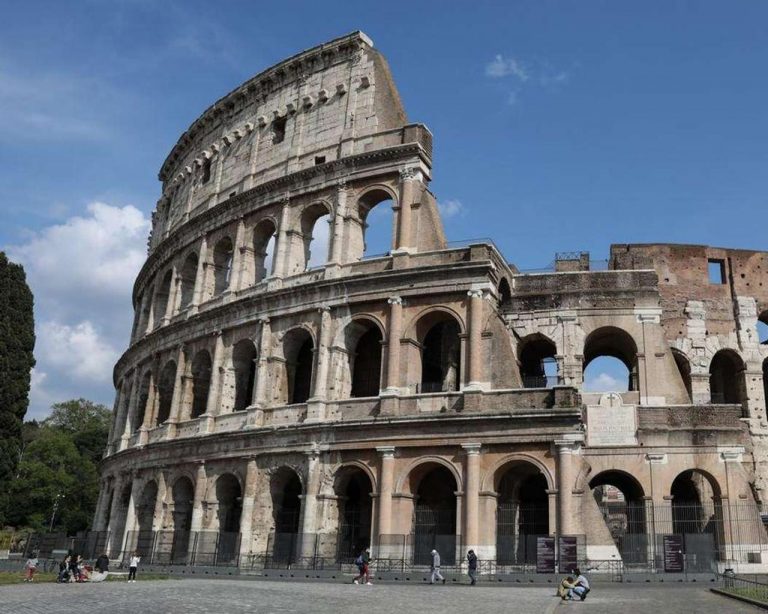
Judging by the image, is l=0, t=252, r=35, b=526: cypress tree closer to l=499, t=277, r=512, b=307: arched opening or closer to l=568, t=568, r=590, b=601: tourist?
l=499, t=277, r=512, b=307: arched opening

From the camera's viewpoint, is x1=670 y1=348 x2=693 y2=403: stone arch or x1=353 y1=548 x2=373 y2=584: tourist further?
x1=670 y1=348 x2=693 y2=403: stone arch

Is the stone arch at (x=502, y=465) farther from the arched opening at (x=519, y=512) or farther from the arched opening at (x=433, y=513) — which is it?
the arched opening at (x=433, y=513)

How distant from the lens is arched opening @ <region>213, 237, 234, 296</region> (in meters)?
29.2

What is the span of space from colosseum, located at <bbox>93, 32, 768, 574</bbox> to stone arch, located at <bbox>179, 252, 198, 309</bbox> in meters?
0.06

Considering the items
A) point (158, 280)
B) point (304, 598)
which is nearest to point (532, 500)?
point (304, 598)

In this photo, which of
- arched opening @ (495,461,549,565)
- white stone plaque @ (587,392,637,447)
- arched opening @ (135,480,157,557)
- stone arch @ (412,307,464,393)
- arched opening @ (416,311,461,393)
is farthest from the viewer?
arched opening @ (135,480,157,557)

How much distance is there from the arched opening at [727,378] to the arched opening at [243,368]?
1709 cm

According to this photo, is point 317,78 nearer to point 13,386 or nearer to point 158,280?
point 158,280

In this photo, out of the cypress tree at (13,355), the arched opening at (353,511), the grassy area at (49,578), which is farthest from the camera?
the cypress tree at (13,355)

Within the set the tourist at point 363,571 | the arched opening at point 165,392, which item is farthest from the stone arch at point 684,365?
the arched opening at point 165,392

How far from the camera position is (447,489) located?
2253 cm

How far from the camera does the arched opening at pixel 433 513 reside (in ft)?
65.2

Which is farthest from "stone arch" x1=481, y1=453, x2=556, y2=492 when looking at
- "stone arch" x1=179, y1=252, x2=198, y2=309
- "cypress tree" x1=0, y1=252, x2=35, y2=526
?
"cypress tree" x1=0, y1=252, x2=35, y2=526

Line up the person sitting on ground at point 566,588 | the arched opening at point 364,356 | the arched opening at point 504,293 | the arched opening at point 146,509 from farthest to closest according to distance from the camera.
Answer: the arched opening at point 146,509 < the arched opening at point 504,293 < the arched opening at point 364,356 < the person sitting on ground at point 566,588
